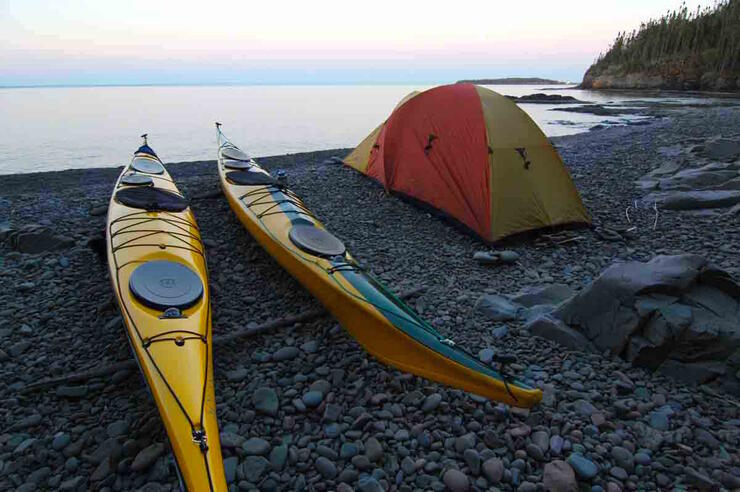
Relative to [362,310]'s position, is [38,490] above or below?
below

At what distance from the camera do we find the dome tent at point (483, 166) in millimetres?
6758

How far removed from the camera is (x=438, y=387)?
3.69 metres

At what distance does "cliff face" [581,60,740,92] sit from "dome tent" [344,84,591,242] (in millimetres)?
54855

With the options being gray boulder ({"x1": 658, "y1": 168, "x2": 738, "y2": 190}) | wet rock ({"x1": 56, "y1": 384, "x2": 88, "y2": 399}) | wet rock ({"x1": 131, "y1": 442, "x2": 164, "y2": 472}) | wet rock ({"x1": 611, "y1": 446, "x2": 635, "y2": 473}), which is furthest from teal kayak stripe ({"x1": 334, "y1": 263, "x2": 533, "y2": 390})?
gray boulder ({"x1": 658, "y1": 168, "x2": 738, "y2": 190})

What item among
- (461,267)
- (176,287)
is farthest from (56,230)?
(461,267)

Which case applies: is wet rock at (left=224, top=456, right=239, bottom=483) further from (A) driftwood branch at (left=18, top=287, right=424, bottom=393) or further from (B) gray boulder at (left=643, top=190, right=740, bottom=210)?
(B) gray boulder at (left=643, top=190, right=740, bottom=210)

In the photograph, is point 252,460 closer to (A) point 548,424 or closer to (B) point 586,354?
(A) point 548,424

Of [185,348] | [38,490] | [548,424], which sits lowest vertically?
[38,490]

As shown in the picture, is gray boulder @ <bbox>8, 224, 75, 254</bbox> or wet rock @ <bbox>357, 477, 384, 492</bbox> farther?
gray boulder @ <bbox>8, 224, 75, 254</bbox>

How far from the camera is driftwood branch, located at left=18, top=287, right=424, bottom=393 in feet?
12.2

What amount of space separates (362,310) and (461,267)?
2442mm

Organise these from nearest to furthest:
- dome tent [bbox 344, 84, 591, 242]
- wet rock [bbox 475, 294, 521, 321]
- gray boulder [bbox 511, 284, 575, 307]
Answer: wet rock [bbox 475, 294, 521, 321] < gray boulder [bbox 511, 284, 575, 307] < dome tent [bbox 344, 84, 591, 242]

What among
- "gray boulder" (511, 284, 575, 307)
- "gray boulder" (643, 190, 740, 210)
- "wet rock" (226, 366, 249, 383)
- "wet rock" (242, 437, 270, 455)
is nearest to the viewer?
"wet rock" (242, 437, 270, 455)

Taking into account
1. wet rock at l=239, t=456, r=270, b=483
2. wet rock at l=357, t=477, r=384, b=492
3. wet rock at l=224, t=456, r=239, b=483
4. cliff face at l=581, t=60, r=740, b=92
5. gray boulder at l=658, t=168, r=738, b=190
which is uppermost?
cliff face at l=581, t=60, r=740, b=92
